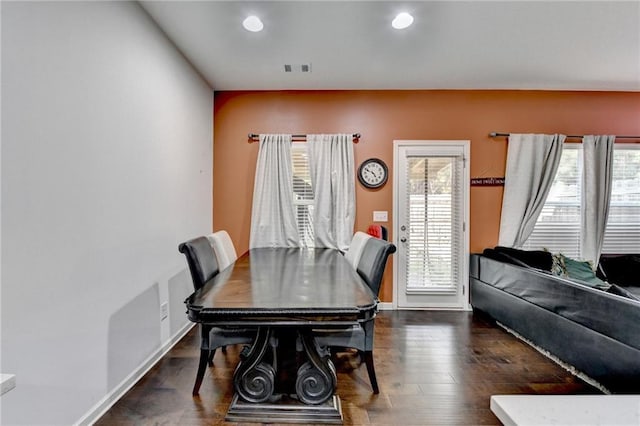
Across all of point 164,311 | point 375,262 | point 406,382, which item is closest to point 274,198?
point 164,311

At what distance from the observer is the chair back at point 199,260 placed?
1.92 meters

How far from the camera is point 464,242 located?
3.62 metres

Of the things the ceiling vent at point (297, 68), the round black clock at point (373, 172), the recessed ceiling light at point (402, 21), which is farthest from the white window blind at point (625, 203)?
the ceiling vent at point (297, 68)

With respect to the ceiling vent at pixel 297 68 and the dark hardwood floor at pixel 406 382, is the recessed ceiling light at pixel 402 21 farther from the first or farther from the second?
the dark hardwood floor at pixel 406 382

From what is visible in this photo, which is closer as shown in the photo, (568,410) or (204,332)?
(568,410)

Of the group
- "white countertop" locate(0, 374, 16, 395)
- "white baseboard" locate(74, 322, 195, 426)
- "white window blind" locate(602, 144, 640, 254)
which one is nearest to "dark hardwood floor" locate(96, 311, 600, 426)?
"white baseboard" locate(74, 322, 195, 426)

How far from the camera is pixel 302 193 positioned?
145 inches

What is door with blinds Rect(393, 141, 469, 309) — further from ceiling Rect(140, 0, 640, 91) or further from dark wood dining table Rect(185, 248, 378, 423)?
dark wood dining table Rect(185, 248, 378, 423)

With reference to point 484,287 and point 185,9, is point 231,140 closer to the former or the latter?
point 185,9

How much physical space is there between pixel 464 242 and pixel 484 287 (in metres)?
0.58

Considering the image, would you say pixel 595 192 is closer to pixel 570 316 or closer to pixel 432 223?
pixel 432 223

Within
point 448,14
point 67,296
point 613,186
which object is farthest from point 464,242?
point 67,296

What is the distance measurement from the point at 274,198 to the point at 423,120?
2.05 m

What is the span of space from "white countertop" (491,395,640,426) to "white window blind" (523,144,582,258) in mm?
3493
